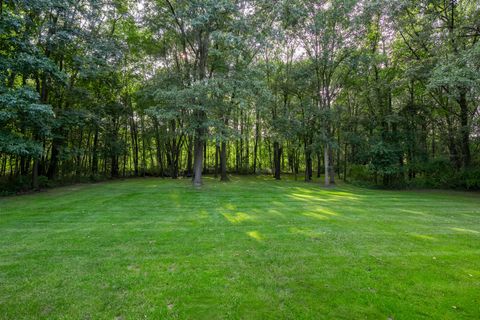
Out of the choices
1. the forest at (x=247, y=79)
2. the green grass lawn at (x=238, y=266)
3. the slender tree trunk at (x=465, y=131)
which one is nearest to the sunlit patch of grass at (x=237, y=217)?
the green grass lawn at (x=238, y=266)

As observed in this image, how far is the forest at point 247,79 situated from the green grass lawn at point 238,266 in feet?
24.3

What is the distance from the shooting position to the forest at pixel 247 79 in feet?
42.0

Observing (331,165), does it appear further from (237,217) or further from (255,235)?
(255,235)

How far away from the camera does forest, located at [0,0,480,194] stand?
12812mm

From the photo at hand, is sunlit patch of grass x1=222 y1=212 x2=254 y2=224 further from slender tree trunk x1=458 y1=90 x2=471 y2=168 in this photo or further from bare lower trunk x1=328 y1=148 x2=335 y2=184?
slender tree trunk x1=458 y1=90 x2=471 y2=168

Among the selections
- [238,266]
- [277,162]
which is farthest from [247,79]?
[277,162]

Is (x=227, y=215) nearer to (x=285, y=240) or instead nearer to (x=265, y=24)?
(x=285, y=240)

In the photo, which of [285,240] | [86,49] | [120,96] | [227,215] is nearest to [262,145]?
[120,96]

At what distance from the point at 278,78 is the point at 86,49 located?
647 inches

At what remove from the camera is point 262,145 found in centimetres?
3688

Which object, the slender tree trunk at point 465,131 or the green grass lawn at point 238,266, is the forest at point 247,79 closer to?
the slender tree trunk at point 465,131

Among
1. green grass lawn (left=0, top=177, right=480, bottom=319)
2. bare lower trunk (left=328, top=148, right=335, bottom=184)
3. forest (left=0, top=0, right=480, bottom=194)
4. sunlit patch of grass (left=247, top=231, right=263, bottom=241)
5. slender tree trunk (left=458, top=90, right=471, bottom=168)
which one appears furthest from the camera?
bare lower trunk (left=328, top=148, right=335, bottom=184)

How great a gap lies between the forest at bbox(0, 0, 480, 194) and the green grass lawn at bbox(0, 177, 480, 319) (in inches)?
291

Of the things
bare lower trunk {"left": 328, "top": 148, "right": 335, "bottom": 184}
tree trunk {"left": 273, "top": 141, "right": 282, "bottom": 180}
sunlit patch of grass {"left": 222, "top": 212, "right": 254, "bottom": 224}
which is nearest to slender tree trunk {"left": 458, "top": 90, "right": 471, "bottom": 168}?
bare lower trunk {"left": 328, "top": 148, "right": 335, "bottom": 184}
